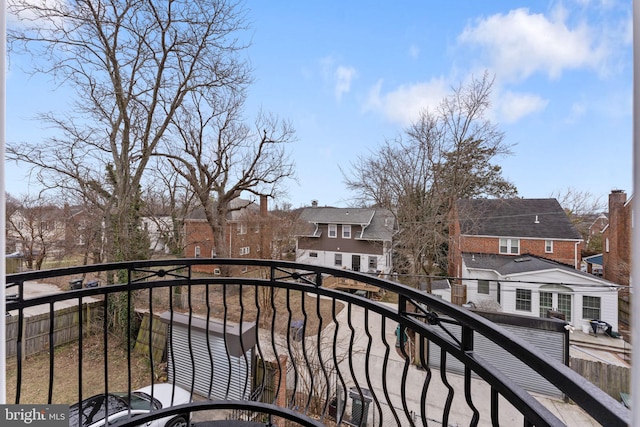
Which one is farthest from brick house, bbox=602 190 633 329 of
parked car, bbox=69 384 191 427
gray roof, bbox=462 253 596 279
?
parked car, bbox=69 384 191 427

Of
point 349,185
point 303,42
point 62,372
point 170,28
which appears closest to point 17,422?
point 303,42

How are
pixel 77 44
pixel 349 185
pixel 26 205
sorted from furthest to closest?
pixel 349 185 → pixel 77 44 → pixel 26 205

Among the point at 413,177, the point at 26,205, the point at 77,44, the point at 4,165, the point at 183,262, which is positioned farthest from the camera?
the point at 413,177

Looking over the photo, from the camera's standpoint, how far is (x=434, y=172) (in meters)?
4.40

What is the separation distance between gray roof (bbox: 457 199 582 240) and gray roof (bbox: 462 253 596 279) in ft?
0.79

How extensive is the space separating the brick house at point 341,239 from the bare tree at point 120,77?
451 centimetres

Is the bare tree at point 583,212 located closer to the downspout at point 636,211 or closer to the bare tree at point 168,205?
the downspout at point 636,211

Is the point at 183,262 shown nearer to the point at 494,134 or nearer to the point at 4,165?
the point at 4,165

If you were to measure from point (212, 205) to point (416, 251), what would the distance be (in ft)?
12.8

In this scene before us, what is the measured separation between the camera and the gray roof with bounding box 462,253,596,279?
90.3 inches

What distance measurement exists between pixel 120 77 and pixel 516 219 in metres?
5.61

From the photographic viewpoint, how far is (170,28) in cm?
385

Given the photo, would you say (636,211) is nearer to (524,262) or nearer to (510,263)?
(524,262)

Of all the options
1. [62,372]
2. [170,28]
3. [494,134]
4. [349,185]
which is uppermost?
[170,28]
